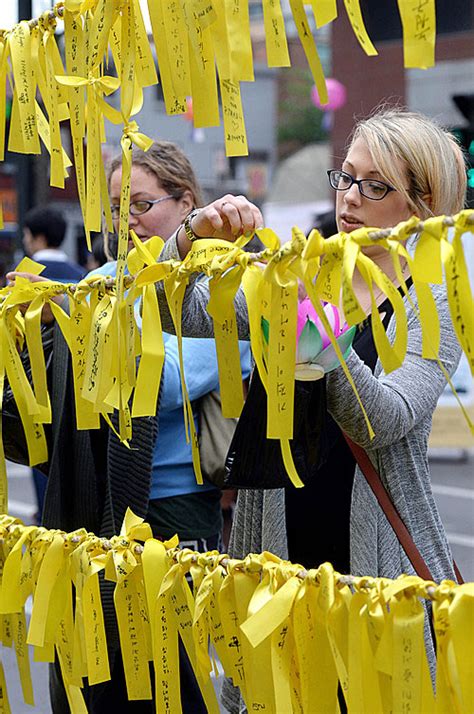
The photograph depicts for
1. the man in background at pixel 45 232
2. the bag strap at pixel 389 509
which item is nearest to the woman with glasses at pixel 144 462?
the bag strap at pixel 389 509

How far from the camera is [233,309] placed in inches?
57.9

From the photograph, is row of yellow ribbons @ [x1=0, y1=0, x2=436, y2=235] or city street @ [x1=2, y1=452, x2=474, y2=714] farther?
city street @ [x1=2, y1=452, x2=474, y2=714]

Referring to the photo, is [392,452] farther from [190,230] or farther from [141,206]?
[141,206]

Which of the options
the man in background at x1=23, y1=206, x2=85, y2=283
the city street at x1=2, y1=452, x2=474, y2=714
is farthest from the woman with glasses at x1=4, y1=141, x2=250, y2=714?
the man in background at x1=23, y1=206, x2=85, y2=283

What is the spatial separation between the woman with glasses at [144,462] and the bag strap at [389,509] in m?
0.54

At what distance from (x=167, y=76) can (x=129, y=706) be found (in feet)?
4.04

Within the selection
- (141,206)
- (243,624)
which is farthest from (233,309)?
(141,206)

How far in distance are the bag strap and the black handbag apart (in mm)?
98

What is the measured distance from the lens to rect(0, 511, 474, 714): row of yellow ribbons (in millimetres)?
1243

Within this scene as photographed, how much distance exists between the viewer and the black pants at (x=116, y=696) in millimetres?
2152

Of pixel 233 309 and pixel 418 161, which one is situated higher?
pixel 418 161

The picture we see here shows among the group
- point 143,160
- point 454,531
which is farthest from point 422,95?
point 143,160

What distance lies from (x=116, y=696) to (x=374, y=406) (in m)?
0.93

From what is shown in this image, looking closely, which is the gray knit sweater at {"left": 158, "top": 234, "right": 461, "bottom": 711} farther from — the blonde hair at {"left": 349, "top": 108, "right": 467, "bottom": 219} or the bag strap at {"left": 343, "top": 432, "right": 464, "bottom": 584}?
the blonde hair at {"left": 349, "top": 108, "right": 467, "bottom": 219}
